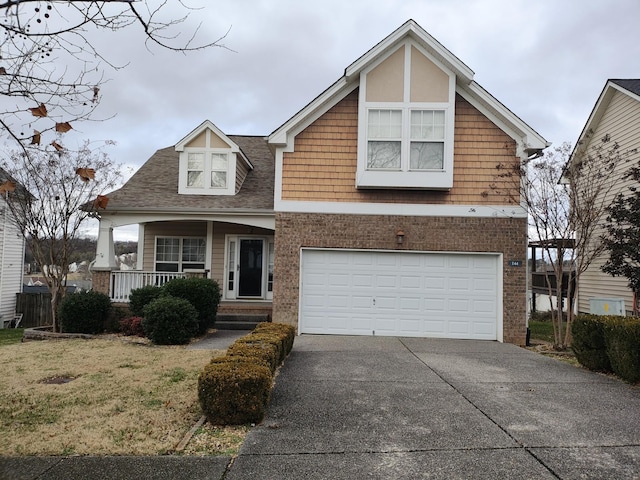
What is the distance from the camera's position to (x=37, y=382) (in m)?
6.88

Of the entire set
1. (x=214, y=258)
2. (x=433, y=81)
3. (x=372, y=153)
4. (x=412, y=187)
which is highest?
(x=433, y=81)

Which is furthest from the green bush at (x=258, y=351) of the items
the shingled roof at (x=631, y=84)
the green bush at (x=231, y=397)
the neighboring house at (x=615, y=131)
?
the shingled roof at (x=631, y=84)

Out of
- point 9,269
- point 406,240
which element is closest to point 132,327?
point 406,240

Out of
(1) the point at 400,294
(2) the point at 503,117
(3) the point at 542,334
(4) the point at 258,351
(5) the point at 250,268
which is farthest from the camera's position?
(5) the point at 250,268

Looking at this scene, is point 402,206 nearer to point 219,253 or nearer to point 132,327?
point 219,253

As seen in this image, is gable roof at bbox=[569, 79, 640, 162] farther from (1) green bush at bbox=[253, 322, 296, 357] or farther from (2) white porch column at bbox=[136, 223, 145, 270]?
(2) white porch column at bbox=[136, 223, 145, 270]

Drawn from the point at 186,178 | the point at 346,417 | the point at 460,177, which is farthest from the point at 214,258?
the point at 346,417

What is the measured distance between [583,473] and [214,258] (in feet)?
41.0

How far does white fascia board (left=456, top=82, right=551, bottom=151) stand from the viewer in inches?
442

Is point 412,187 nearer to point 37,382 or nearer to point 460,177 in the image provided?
point 460,177

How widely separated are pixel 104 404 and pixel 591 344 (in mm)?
7722

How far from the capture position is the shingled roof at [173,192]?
13.2 meters

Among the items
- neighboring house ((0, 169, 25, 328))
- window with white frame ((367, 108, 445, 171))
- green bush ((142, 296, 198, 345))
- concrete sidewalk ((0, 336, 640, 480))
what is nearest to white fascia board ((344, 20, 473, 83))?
window with white frame ((367, 108, 445, 171))

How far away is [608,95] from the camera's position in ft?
50.1
